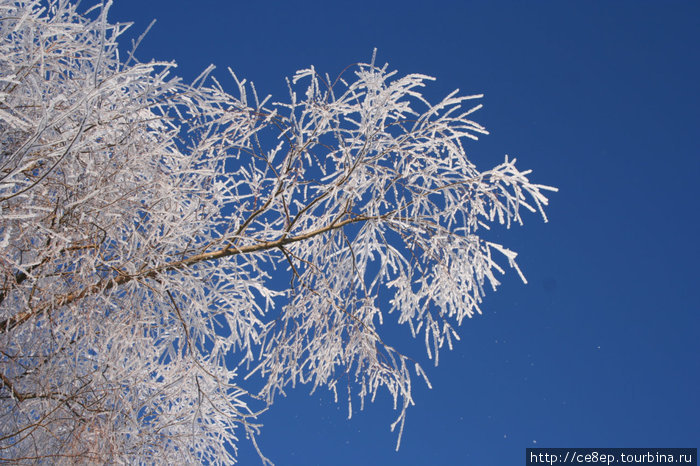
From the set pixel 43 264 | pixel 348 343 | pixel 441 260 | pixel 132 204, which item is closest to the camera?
pixel 43 264

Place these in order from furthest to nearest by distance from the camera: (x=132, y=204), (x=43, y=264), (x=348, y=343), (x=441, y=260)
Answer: (x=348, y=343) < (x=441, y=260) < (x=132, y=204) < (x=43, y=264)

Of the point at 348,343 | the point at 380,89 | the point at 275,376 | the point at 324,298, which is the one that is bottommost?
the point at 275,376

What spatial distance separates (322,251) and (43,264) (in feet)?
6.79

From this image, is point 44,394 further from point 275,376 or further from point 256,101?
point 256,101

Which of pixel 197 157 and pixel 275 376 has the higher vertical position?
pixel 197 157

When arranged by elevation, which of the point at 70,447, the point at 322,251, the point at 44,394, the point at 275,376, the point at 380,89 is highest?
the point at 380,89

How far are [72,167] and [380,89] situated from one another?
2.23 metres

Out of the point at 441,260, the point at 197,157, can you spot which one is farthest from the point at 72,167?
the point at 441,260

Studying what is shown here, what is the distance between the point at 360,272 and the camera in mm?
4473

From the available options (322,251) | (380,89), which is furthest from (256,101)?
(322,251)

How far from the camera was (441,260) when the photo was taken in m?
4.28

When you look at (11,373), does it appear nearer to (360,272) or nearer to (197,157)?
(197,157)

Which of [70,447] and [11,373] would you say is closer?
[70,447]

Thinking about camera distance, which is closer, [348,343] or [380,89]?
[380,89]
